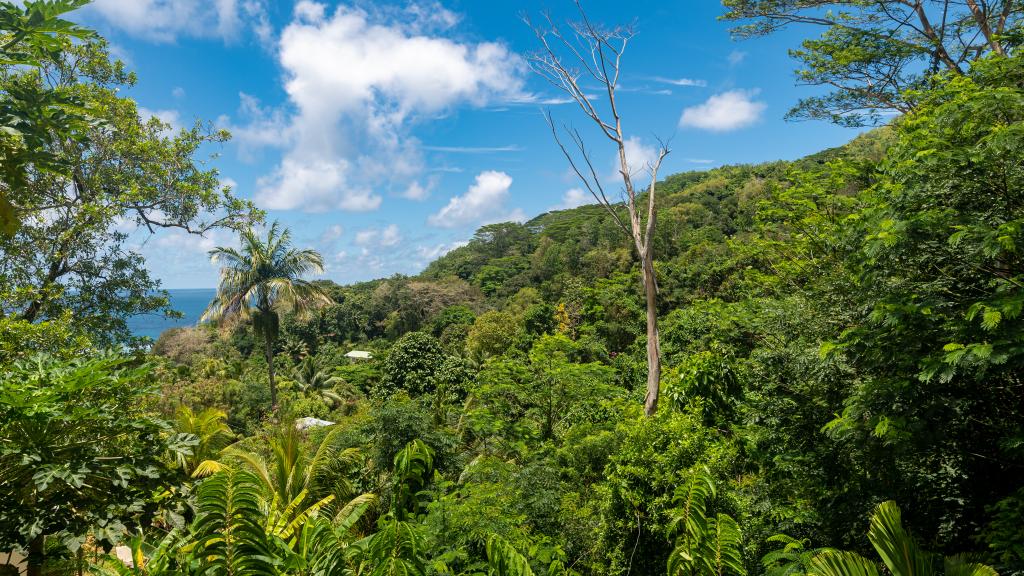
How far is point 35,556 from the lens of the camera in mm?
2695

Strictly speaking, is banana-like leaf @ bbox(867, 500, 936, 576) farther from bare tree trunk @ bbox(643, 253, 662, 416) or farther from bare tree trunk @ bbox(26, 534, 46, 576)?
bare tree trunk @ bbox(26, 534, 46, 576)

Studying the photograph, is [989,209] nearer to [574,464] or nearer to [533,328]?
[574,464]

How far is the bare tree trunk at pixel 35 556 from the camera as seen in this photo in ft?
8.85

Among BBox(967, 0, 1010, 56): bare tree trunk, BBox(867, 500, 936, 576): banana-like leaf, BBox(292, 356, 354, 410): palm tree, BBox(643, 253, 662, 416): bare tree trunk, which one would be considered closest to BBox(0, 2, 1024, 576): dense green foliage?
BBox(867, 500, 936, 576): banana-like leaf

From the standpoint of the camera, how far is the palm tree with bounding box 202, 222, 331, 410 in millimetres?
14953

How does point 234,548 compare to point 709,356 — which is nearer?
point 234,548

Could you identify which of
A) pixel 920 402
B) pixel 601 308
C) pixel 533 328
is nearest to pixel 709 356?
pixel 920 402

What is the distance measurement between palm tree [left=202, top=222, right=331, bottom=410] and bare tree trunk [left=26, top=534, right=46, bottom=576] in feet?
41.7

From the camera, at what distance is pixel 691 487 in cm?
334

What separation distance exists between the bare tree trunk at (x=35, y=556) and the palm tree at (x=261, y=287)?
12704mm

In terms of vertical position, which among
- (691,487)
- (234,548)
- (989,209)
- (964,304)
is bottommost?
(691,487)

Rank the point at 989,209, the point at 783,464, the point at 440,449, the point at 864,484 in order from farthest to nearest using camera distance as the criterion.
Answer: 1. the point at 440,449
2. the point at 783,464
3. the point at 864,484
4. the point at 989,209

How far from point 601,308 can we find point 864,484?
60.5ft

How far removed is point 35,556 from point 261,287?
13.6 m
